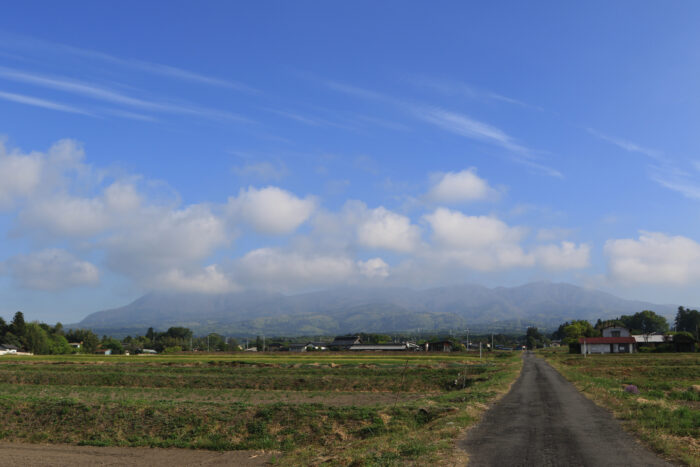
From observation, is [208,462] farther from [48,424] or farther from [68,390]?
[68,390]

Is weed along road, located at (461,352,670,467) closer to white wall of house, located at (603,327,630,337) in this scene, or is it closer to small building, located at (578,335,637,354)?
small building, located at (578,335,637,354)

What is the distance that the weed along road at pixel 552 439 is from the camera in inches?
599

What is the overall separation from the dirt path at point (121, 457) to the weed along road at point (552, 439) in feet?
29.4

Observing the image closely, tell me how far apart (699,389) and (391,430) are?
27.1 meters

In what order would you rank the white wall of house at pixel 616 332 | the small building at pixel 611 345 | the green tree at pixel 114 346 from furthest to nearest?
the green tree at pixel 114 346
the white wall of house at pixel 616 332
the small building at pixel 611 345

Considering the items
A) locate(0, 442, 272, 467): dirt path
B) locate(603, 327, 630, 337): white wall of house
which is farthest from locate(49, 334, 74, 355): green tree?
locate(603, 327, 630, 337): white wall of house

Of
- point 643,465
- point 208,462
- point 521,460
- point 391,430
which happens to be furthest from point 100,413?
point 643,465

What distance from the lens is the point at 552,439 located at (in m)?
18.3

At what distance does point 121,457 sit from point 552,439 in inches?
721

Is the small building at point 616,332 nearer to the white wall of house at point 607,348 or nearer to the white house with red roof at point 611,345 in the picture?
the white house with red roof at point 611,345

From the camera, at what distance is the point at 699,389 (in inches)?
1419

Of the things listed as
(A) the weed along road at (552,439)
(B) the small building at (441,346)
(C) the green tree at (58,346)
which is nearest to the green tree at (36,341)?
(C) the green tree at (58,346)

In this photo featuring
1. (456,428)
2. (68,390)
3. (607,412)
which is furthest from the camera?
(68,390)

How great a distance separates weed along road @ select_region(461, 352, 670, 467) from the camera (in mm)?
15227
